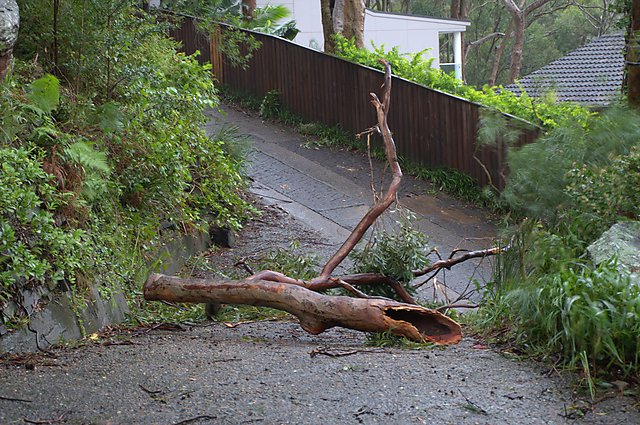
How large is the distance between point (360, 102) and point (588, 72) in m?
10.2

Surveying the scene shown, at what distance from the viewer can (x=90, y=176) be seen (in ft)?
24.2

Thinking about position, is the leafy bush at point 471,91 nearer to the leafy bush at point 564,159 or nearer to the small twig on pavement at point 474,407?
the leafy bush at point 564,159

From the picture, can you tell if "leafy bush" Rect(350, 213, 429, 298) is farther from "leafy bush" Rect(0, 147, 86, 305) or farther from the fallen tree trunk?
"leafy bush" Rect(0, 147, 86, 305)

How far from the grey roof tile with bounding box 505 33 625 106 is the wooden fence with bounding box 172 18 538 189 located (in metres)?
6.37

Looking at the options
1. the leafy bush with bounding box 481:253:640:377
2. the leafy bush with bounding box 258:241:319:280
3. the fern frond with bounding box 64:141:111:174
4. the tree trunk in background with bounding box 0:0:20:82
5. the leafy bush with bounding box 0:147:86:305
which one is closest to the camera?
the leafy bush with bounding box 481:253:640:377

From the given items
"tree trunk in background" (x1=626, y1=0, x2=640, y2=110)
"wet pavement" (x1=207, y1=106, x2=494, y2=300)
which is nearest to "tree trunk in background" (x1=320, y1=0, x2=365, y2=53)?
"wet pavement" (x1=207, y1=106, x2=494, y2=300)

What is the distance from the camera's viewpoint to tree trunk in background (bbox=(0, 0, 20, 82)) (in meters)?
7.40

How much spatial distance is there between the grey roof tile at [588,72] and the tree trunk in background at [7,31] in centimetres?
1539

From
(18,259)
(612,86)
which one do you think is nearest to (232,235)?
(18,259)

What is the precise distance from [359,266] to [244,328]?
4.51 ft

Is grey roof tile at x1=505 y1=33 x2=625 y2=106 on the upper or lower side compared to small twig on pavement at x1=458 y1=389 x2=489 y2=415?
lower

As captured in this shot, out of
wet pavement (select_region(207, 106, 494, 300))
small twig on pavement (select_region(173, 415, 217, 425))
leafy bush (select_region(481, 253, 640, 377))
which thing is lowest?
wet pavement (select_region(207, 106, 494, 300))

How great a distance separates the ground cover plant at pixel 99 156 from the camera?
6078mm

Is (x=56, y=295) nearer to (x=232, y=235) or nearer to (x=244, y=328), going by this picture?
(x=244, y=328)
